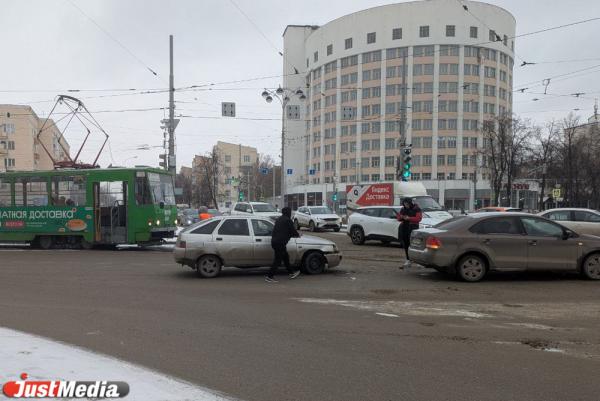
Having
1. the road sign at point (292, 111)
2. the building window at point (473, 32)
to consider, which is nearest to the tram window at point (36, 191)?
the road sign at point (292, 111)

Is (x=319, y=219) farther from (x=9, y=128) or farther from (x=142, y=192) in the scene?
(x=9, y=128)

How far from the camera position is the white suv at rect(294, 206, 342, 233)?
2778 centimetres

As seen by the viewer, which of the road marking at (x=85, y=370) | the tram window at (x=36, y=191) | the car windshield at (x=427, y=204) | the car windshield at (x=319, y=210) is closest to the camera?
the road marking at (x=85, y=370)

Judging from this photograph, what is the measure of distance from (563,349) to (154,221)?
14.2 meters

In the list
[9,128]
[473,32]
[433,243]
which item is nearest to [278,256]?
[433,243]

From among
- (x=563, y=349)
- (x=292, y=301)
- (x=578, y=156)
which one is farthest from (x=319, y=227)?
(x=578, y=156)

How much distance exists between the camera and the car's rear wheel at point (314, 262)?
1148 cm

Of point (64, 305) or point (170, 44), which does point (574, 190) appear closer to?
point (170, 44)

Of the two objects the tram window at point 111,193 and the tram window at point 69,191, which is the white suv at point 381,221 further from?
the tram window at point 69,191

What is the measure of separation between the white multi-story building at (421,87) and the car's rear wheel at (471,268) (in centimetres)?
6610

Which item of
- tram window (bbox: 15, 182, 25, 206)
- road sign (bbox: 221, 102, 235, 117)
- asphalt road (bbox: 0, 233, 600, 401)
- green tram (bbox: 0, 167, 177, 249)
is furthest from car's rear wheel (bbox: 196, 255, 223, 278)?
road sign (bbox: 221, 102, 235, 117)

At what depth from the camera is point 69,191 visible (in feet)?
57.3

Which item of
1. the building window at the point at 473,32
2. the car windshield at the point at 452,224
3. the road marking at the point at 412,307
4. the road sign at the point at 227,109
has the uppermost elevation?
the building window at the point at 473,32

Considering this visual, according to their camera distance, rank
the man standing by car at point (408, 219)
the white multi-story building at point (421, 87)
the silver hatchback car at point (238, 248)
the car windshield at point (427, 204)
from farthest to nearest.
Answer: the white multi-story building at point (421, 87)
the car windshield at point (427, 204)
the man standing by car at point (408, 219)
the silver hatchback car at point (238, 248)
